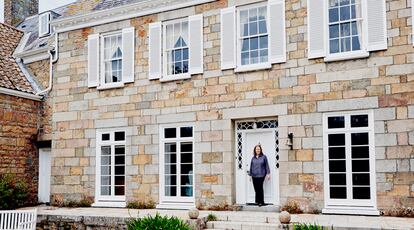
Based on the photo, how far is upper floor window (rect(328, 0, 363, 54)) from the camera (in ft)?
40.2

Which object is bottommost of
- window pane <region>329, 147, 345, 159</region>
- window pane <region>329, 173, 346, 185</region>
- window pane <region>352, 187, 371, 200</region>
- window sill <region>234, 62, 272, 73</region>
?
window pane <region>352, 187, 371, 200</region>

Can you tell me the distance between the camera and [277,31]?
13.1 metres

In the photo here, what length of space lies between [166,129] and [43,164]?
5450 mm

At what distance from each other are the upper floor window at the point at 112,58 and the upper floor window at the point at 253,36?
4105 millimetres

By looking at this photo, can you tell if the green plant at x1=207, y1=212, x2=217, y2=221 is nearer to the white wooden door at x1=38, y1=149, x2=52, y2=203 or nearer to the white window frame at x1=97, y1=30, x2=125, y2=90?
the white window frame at x1=97, y1=30, x2=125, y2=90

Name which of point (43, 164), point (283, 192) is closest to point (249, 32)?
point (283, 192)

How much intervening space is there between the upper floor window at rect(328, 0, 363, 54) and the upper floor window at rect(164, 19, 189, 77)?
416 cm

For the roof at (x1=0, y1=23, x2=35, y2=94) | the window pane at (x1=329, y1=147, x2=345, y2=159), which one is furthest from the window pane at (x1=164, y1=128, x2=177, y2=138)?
the roof at (x1=0, y1=23, x2=35, y2=94)

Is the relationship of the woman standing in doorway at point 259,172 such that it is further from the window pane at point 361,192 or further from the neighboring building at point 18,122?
the neighboring building at point 18,122

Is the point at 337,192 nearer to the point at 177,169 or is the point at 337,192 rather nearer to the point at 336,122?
the point at 336,122

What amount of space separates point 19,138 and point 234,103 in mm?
7595

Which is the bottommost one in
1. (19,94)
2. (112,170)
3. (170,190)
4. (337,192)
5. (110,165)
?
(170,190)

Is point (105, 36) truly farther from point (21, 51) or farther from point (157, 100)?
point (21, 51)

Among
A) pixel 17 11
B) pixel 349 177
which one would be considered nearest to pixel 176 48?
pixel 349 177
